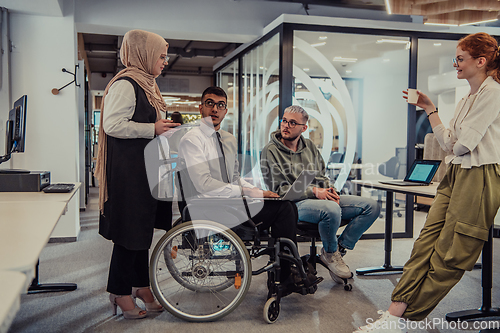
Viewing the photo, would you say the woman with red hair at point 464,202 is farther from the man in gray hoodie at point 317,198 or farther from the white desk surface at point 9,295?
the white desk surface at point 9,295

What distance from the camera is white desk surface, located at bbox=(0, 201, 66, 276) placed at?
2.77ft

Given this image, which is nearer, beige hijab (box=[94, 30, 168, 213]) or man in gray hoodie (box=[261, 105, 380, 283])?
beige hijab (box=[94, 30, 168, 213])

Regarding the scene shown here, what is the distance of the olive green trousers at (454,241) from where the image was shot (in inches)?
71.3

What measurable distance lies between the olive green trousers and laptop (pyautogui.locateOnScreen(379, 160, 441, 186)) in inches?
37.9

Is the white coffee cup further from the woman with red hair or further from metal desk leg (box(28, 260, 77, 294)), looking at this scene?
metal desk leg (box(28, 260, 77, 294))

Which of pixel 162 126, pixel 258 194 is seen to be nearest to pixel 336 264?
pixel 258 194

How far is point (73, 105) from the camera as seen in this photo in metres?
4.12

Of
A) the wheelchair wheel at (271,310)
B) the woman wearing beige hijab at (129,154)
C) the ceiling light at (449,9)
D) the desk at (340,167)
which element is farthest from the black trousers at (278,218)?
the ceiling light at (449,9)

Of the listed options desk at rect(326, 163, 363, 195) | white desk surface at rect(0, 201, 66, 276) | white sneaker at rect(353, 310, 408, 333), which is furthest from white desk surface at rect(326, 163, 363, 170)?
white desk surface at rect(0, 201, 66, 276)

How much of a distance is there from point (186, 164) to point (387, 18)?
4192 millimetres

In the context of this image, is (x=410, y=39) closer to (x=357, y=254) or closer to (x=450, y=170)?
(x=357, y=254)

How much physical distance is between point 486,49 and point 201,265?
70.8 inches

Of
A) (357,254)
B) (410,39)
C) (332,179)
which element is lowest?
(357,254)

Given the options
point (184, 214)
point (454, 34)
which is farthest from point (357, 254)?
point (454, 34)
